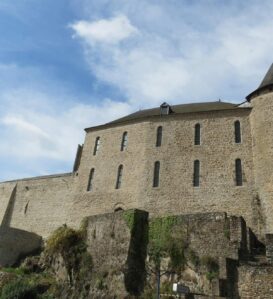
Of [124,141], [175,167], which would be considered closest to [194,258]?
[175,167]

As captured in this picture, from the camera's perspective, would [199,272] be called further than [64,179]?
No

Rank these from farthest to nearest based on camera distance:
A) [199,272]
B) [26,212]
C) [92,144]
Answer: [26,212], [92,144], [199,272]

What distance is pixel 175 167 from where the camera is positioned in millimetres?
26281

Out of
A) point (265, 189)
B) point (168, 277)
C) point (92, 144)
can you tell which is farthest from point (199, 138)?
point (168, 277)

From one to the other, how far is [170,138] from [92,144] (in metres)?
6.70

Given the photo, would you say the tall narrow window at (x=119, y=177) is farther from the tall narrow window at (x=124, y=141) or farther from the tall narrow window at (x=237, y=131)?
the tall narrow window at (x=237, y=131)

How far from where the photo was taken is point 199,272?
18.2m

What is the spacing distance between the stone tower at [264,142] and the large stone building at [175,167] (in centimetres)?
5

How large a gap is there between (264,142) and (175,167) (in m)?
5.78

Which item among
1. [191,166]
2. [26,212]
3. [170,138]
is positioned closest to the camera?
[191,166]

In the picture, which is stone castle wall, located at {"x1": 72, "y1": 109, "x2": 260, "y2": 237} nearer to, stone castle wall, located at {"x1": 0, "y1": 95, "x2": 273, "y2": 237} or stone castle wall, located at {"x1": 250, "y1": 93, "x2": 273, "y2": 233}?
stone castle wall, located at {"x1": 0, "y1": 95, "x2": 273, "y2": 237}

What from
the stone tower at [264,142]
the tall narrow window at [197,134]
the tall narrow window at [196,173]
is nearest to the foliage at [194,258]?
the stone tower at [264,142]

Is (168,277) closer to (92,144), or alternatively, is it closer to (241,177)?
(241,177)

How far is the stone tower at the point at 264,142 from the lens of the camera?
22.1 m
